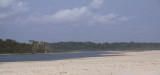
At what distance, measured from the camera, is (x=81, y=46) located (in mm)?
162000

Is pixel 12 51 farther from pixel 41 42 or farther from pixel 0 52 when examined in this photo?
pixel 41 42

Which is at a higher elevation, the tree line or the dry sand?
the tree line

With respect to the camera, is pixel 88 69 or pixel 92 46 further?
pixel 92 46

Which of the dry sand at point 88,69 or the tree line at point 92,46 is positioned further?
the tree line at point 92,46

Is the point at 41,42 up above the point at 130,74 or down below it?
above

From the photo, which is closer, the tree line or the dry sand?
the dry sand

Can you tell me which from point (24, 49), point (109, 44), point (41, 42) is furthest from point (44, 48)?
point (109, 44)

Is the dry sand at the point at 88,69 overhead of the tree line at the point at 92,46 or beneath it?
beneath

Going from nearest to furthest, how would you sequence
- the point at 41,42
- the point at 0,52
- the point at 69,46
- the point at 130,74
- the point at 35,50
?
1. the point at 130,74
2. the point at 0,52
3. the point at 35,50
4. the point at 41,42
5. the point at 69,46

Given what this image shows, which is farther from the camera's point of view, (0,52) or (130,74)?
(0,52)

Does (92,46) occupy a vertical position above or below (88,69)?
above

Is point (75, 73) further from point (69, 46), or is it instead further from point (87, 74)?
point (69, 46)

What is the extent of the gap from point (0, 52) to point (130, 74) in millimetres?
68440

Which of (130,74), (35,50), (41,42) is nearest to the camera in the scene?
(130,74)
